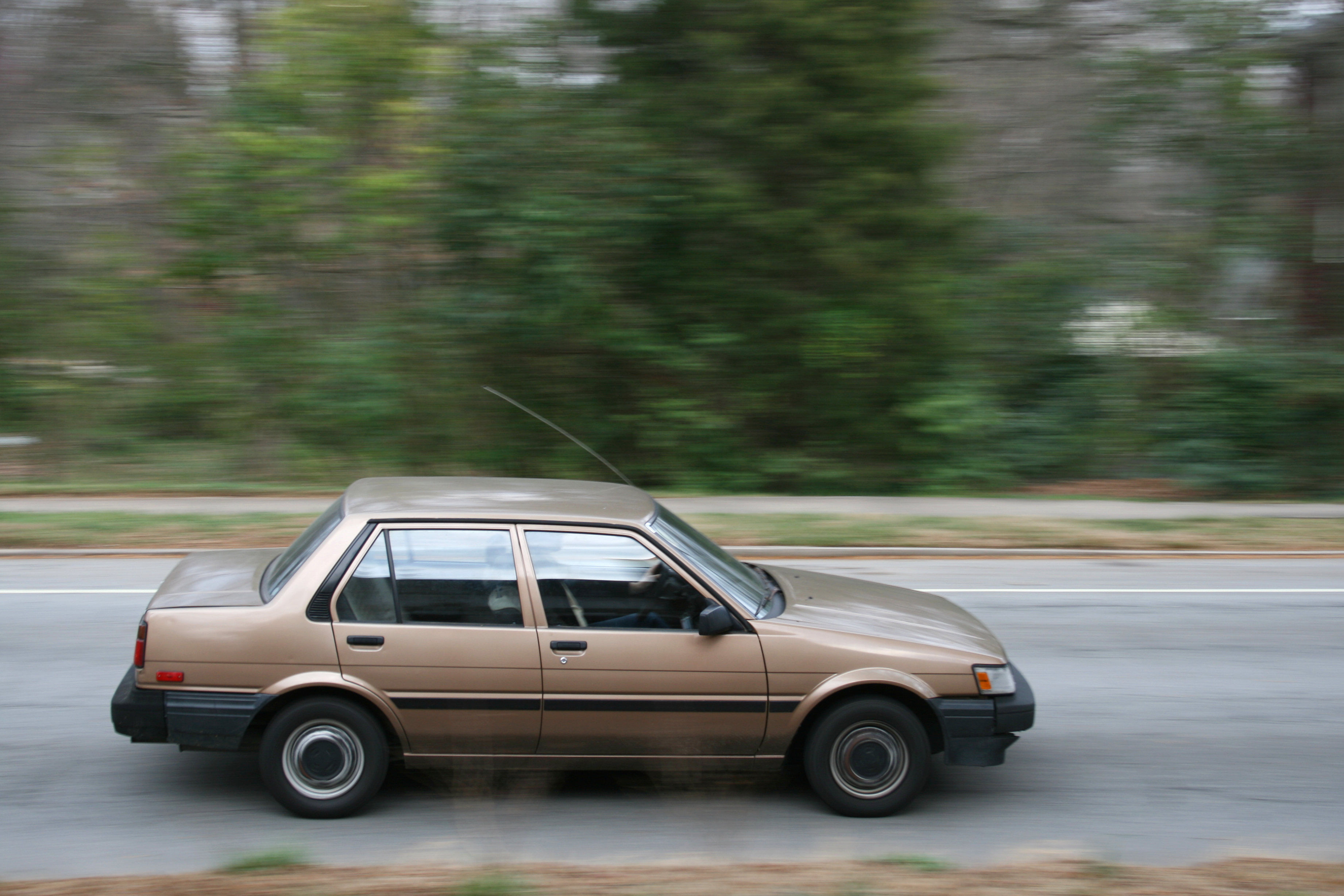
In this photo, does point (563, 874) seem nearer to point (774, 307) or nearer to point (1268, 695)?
point (1268, 695)

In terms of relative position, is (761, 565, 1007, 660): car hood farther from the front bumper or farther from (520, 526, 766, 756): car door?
(520, 526, 766, 756): car door

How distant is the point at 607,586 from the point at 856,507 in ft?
28.5

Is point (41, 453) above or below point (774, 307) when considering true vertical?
below

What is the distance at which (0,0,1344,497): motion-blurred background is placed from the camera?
1407 cm

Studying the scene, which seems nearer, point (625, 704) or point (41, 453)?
point (625, 704)

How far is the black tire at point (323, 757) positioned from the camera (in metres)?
4.73

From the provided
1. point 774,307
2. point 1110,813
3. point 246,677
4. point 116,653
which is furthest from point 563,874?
point 774,307

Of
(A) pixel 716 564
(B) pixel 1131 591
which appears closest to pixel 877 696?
(A) pixel 716 564

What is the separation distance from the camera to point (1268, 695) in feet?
22.7

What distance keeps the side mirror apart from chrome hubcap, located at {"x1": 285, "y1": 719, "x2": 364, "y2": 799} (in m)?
1.53

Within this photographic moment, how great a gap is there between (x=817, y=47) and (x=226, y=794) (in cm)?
1120

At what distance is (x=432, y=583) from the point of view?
190 inches

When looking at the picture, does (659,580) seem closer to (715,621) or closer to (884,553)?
(715,621)

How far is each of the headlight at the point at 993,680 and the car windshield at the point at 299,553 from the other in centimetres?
289
